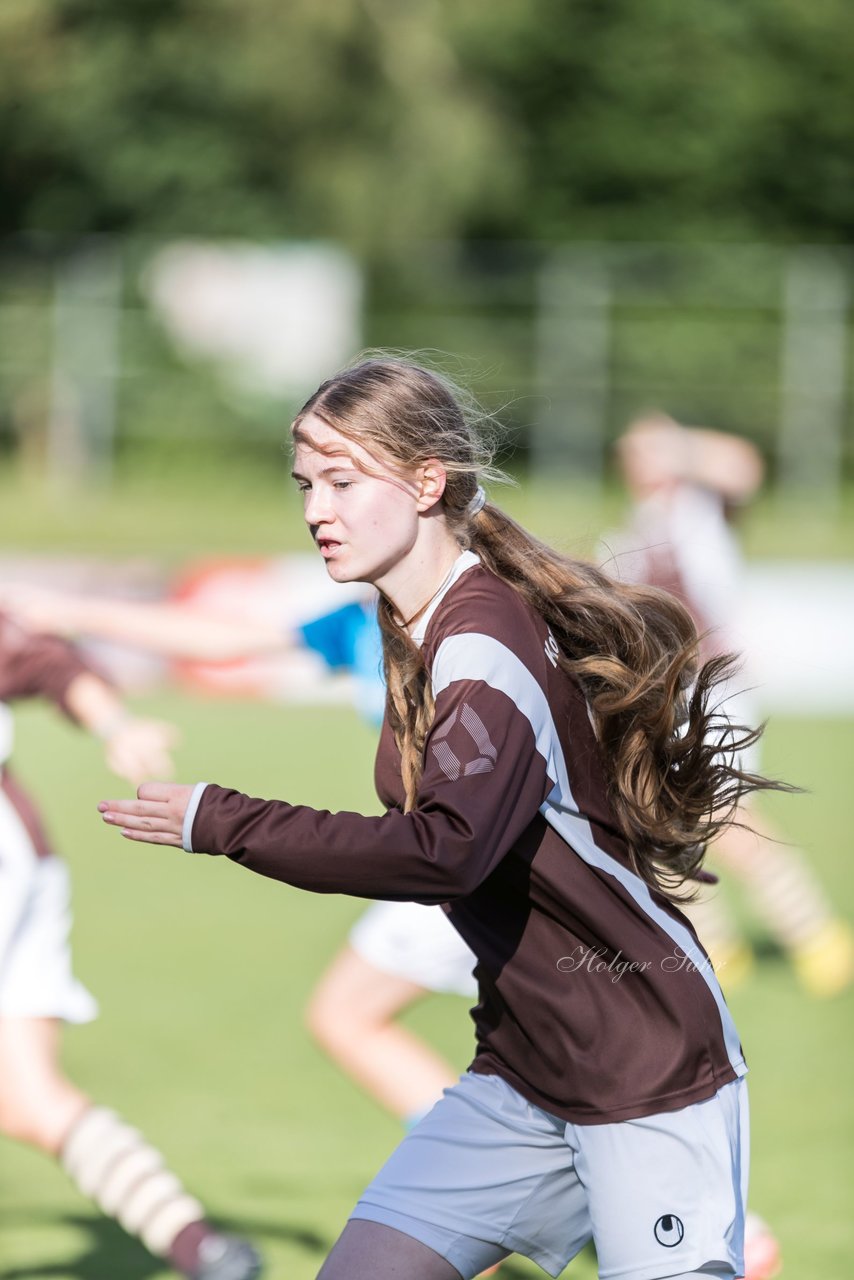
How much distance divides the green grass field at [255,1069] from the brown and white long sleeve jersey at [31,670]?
1.24 meters

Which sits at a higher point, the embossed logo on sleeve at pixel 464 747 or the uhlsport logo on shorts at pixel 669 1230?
the embossed logo on sleeve at pixel 464 747

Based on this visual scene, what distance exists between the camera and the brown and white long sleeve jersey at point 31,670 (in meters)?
4.11

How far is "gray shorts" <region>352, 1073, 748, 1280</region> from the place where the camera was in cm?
268

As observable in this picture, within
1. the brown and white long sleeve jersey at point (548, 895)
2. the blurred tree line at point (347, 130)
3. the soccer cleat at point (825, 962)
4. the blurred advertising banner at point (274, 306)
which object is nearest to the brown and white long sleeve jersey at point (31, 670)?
the brown and white long sleeve jersey at point (548, 895)

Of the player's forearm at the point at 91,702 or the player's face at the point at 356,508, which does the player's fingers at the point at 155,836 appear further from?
the player's forearm at the point at 91,702

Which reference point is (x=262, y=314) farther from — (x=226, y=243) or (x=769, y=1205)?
(x=769, y=1205)

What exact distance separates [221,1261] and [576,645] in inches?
68.4

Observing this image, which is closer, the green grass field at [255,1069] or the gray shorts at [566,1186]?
the gray shorts at [566,1186]

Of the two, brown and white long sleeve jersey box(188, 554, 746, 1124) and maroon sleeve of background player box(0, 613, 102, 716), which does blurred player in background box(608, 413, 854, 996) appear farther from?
brown and white long sleeve jersey box(188, 554, 746, 1124)

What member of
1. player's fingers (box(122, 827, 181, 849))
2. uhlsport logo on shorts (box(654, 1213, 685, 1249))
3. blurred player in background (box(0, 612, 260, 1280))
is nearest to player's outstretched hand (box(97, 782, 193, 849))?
player's fingers (box(122, 827, 181, 849))

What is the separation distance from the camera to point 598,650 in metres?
Answer: 2.79

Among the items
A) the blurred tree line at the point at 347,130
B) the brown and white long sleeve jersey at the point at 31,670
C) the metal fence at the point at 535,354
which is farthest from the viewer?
the blurred tree line at the point at 347,130

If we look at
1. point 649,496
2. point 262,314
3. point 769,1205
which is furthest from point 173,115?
point 769,1205

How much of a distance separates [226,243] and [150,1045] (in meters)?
21.9
